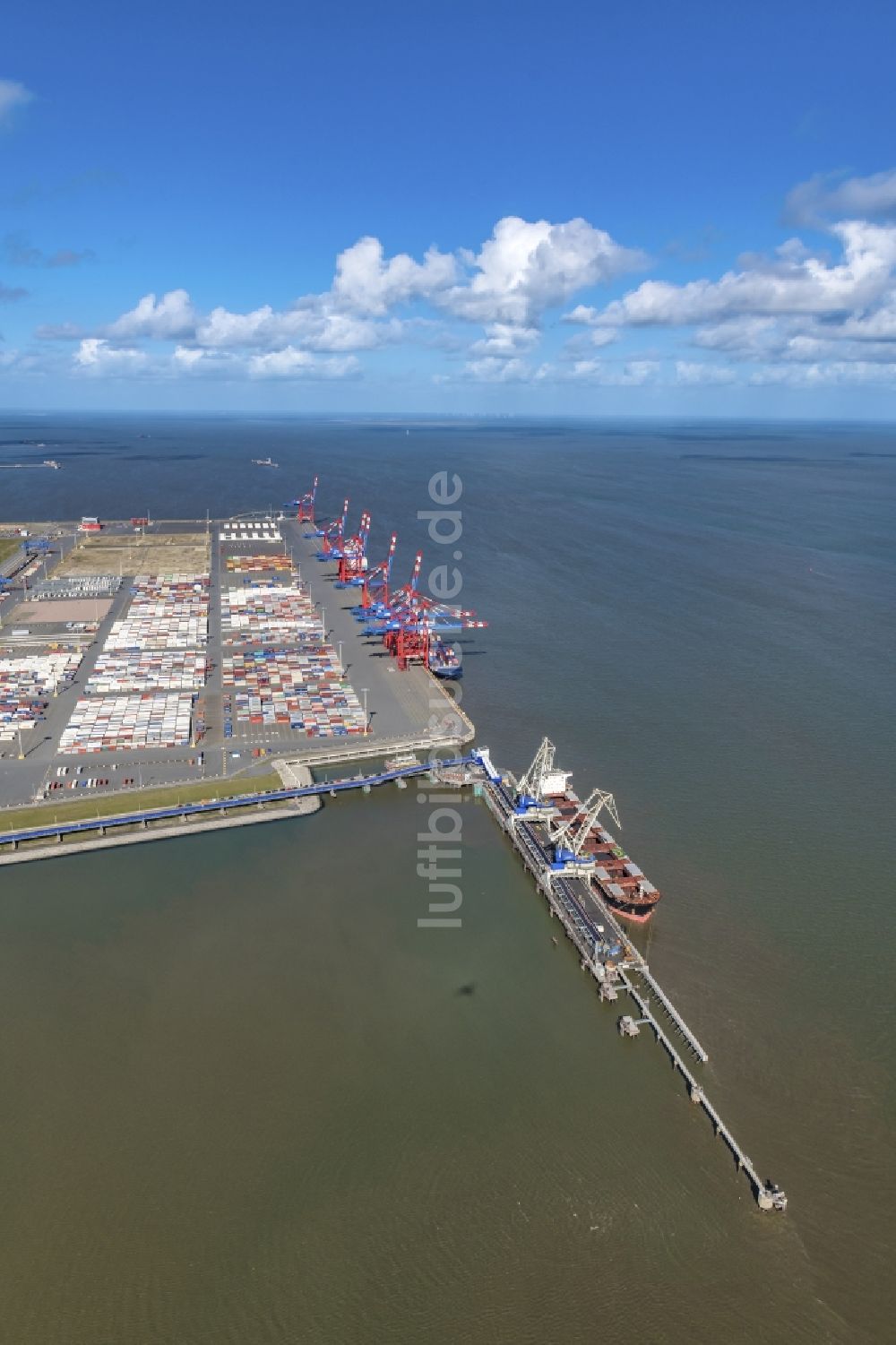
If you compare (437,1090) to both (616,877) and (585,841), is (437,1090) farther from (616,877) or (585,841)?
(585,841)

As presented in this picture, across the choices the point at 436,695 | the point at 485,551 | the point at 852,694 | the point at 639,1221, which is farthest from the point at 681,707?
the point at 485,551

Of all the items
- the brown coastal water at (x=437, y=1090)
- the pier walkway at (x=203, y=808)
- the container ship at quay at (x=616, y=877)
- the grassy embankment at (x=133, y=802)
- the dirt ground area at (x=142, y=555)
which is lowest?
the brown coastal water at (x=437, y=1090)

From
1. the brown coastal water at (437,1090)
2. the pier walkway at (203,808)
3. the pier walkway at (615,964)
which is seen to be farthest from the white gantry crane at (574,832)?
A: the pier walkway at (203,808)

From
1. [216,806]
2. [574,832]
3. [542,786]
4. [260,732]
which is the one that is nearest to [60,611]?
[260,732]

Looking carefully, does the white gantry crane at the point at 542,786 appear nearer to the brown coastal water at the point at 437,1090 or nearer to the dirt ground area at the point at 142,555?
the brown coastal water at the point at 437,1090

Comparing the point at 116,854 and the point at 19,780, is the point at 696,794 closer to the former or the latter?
the point at 116,854

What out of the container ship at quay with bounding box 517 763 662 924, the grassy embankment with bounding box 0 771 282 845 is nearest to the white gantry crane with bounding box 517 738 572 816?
the container ship at quay with bounding box 517 763 662 924
